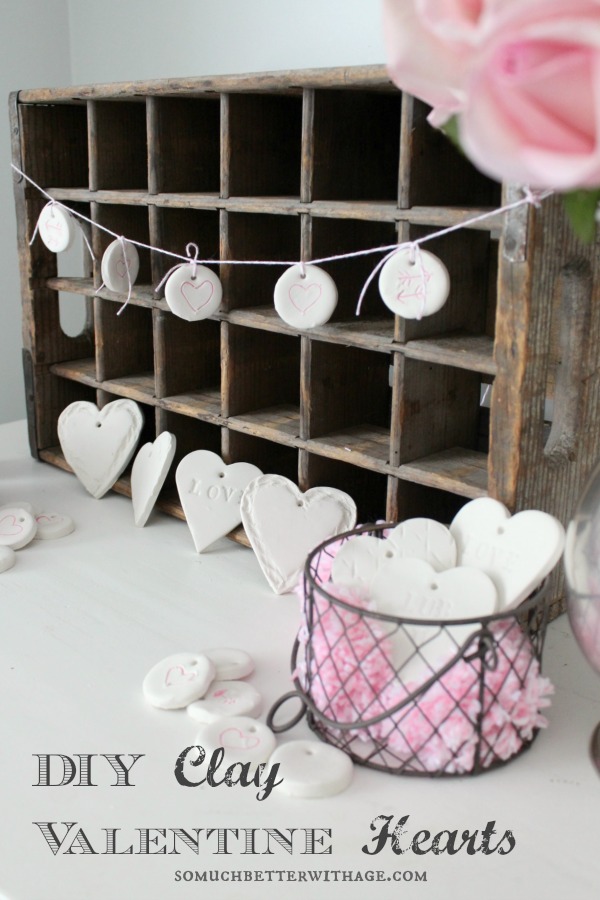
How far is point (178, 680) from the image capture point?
0.78 meters

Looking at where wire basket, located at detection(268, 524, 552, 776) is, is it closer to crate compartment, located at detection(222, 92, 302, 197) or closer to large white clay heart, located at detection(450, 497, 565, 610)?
large white clay heart, located at detection(450, 497, 565, 610)

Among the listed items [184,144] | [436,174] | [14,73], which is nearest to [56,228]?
[184,144]

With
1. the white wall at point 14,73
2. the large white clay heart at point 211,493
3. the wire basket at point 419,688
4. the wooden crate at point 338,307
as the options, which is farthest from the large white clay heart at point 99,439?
the white wall at point 14,73

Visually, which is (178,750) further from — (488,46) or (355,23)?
(355,23)

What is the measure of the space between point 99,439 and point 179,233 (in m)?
0.27

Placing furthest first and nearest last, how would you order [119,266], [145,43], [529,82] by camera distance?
1. [145,43]
2. [119,266]
3. [529,82]

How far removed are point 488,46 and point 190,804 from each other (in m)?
0.51

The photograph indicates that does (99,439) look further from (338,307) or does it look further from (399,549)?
(399,549)

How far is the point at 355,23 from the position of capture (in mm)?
1387

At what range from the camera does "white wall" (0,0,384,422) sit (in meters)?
1.43

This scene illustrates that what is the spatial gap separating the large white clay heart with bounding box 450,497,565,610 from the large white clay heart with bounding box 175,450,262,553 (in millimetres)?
294

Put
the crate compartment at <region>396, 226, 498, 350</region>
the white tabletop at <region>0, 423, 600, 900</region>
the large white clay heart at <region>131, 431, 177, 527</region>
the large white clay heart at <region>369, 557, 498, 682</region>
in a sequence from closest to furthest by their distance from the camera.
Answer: the white tabletop at <region>0, 423, 600, 900</region>
the large white clay heart at <region>369, 557, 498, 682</region>
the crate compartment at <region>396, 226, 498, 350</region>
the large white clay heart at <region>131, 431, 177, 527</region>

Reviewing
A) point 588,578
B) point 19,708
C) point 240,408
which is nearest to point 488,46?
point 588,578

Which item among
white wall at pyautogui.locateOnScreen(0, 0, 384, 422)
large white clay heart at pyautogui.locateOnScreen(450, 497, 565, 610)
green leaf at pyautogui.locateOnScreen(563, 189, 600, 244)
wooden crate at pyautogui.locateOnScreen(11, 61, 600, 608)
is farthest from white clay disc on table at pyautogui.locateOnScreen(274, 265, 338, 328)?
white wall at pyautogui.locateOnScreen(0, 0, 384, 422)
